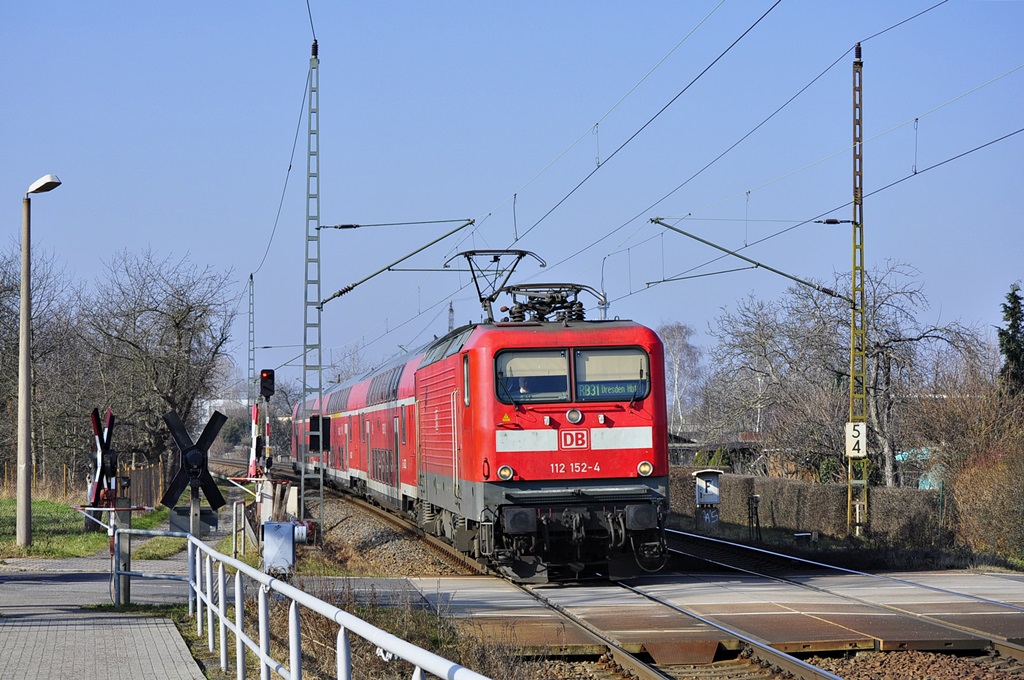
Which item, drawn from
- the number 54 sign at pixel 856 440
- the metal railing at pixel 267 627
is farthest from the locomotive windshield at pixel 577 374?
the number 54 sign at pixel 856 440

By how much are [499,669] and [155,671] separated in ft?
8.58

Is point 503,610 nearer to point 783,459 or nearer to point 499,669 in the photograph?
point 499,669

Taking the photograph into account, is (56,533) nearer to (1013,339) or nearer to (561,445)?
(561,445)

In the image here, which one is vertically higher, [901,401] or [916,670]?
[901,401]

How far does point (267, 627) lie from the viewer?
7.59m

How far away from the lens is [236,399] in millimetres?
120812

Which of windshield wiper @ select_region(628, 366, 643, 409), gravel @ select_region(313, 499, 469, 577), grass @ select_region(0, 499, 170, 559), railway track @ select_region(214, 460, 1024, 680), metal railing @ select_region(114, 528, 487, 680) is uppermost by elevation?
windshield wiper @ select_region(628, 366, 643, 409)

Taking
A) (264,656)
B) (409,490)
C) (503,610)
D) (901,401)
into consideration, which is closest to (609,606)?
(503,610)

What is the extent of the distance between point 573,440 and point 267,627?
7990mm

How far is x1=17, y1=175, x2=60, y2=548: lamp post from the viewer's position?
19.7 metres

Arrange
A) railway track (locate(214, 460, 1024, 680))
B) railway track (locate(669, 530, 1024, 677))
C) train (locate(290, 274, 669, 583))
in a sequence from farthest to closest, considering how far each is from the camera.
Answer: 1. train (locate(290, 274, 669, 583))
2. railway track (locate(669, 530, 1024, 677))
3. railway track (locate(214, 460, 1024, 680))

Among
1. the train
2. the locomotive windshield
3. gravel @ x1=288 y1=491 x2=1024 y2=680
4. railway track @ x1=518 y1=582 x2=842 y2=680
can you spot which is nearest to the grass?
gravel @ x1=288 y1=491 x2=1024 y2=680

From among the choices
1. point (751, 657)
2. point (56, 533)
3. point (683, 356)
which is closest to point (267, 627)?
point (751, 657)

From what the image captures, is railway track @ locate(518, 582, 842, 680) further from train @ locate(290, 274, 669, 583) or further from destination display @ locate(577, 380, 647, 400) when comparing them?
destination display @ locate(577, 380, 647, 400)
